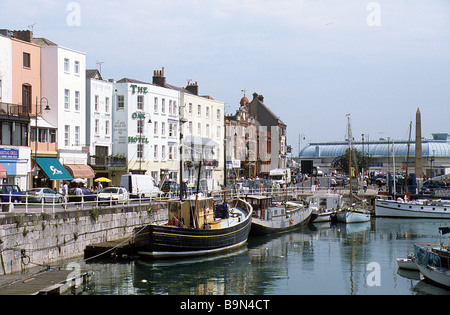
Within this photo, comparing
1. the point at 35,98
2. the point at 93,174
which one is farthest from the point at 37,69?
the point at 93,174

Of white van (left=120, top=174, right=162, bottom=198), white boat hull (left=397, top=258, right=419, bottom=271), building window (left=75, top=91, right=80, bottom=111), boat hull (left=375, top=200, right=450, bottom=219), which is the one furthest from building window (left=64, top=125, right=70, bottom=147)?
boat hull (left=375, top=200, right=450, bottom=219)

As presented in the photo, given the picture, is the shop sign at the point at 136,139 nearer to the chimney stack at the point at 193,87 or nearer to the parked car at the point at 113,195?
the parked car at the point at 113,195

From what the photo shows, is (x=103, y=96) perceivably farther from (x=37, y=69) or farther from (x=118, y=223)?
(x=118, y=223)

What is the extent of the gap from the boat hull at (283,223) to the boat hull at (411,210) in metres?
12.1

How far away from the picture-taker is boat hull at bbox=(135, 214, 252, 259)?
32688 mm

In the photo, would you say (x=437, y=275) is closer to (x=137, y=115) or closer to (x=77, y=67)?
(x=77, y=67)

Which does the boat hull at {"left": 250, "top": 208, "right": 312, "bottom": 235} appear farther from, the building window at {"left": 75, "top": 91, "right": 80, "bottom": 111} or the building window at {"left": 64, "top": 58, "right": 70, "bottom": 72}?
the building window at {"left": 64, "top": 58, "right": 70, "bottom": 72}

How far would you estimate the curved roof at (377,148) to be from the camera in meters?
131

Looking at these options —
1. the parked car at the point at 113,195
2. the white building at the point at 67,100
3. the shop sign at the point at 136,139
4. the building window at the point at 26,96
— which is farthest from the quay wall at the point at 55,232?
the shop sign at the point at 136,139

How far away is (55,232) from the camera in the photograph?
30.2 m

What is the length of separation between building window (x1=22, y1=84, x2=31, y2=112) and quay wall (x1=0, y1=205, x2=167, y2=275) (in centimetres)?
1581

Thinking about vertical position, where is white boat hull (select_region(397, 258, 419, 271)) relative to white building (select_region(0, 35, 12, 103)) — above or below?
below

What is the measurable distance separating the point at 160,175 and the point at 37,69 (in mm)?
20147

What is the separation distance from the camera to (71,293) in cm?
2398
